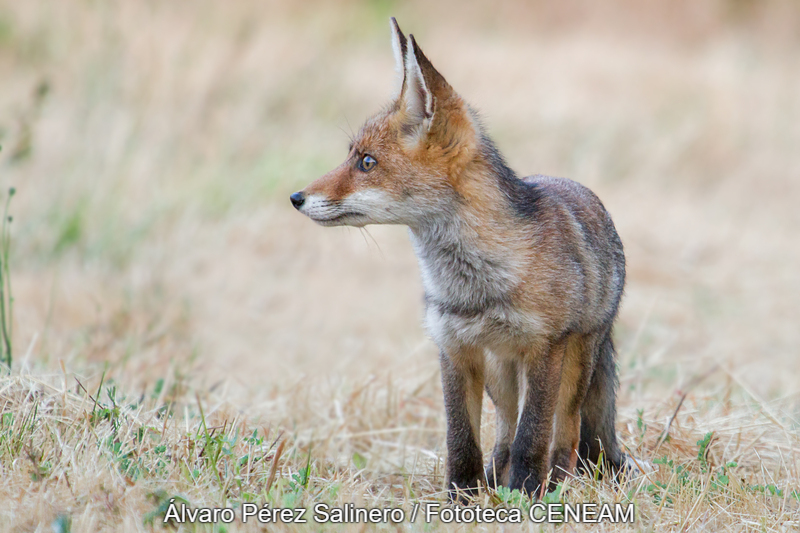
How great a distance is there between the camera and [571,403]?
13.3 ft

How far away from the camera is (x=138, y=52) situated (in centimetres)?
1059

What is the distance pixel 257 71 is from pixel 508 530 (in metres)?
10.0

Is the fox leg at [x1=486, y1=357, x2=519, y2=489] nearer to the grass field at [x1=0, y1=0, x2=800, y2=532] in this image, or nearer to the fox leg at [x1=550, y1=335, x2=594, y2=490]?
the fox leg at [x1=550, y1=335, x2=594, y2=490]

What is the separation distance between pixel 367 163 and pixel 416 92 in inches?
15.4

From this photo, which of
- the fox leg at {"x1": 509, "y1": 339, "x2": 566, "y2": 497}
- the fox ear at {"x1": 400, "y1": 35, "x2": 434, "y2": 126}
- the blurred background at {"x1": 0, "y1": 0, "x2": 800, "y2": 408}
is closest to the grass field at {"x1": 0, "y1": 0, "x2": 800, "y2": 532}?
the blurred background at {"x1": 0, "y1": 0, "x2": 800, "y2": 408}

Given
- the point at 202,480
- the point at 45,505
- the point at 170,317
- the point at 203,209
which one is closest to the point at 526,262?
the point at 202,480

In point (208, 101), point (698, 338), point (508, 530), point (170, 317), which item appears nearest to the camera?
point (508, 530)

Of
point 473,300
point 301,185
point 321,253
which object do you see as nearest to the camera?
point 473,300

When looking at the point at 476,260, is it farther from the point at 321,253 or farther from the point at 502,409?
the point at 321,253

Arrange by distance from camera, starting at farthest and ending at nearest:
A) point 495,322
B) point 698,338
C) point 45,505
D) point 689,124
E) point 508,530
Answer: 1. point 689,124
2. point 698,338
3. point 495,322
4. point 508,530
5. point 45,505

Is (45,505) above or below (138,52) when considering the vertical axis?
below

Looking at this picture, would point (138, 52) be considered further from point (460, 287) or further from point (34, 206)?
point (460, 287)

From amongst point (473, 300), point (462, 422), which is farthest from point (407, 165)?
point (462, 422)

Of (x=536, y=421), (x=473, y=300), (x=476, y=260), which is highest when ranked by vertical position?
(x=476, y=260)
